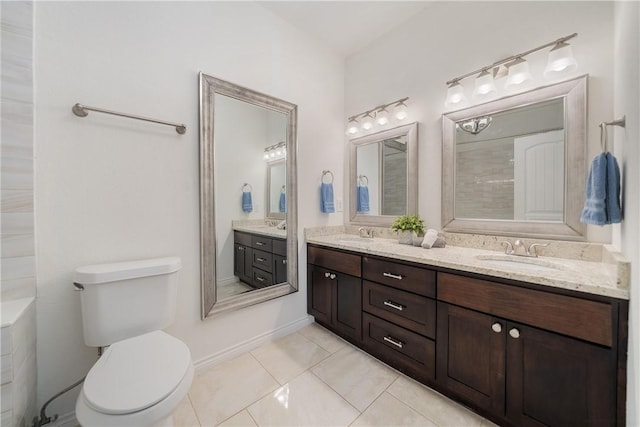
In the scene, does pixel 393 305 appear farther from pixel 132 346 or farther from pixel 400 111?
pixel 400 111

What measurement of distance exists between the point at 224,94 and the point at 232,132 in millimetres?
264

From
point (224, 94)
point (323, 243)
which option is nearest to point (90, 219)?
point (224, 94)

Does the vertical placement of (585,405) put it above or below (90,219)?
below

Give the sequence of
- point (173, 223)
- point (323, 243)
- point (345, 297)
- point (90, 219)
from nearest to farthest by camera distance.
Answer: point (90, 219) < point (173, 223) < point (345, 297) < point (323, 243)

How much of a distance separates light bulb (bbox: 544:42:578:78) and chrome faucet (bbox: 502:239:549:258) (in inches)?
39.9

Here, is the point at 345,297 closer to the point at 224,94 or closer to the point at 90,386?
the point at 90,386

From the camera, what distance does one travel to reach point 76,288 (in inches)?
46.9

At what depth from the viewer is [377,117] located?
2.33 m

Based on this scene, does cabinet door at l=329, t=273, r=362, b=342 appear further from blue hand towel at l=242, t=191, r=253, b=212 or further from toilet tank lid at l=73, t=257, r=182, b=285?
toilet tank lid at l=73, t=257, r=182, b=285

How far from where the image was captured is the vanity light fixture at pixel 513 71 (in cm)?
137

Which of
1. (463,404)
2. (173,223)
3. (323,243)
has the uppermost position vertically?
(173,223)

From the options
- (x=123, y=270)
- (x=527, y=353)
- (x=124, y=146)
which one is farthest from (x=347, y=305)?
(x=124, y=146)

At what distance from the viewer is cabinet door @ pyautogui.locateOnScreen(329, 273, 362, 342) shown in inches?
73.4

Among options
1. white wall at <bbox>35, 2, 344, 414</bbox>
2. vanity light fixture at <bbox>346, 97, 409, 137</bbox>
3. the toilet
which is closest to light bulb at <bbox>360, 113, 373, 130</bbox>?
vanity light fixture at <bbox>346, 97, 409, 137</bbox>
